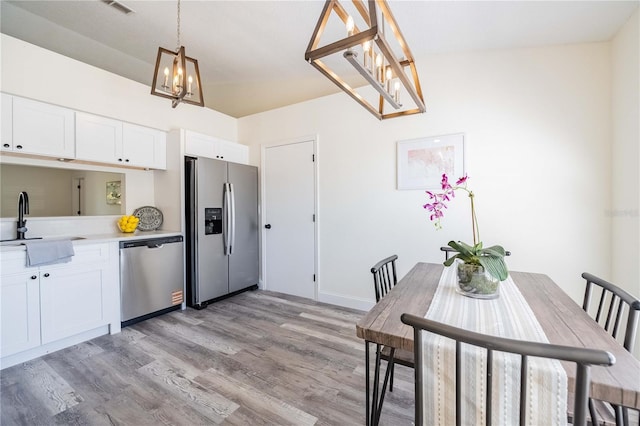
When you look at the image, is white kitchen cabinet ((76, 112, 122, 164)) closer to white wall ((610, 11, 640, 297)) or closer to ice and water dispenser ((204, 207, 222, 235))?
ice and water dispenser ((204, 207, 222, 235))

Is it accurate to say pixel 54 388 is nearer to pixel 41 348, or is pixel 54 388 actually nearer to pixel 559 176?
pixel 41 348

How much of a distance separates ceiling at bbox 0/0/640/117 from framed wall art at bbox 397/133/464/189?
0.87 metres

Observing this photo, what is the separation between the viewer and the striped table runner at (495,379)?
710mm

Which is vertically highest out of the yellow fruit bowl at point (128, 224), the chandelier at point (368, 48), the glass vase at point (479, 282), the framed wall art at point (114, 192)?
the chandelier at point (368, 48)

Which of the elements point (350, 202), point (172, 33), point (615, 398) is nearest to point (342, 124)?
point (350, 202)

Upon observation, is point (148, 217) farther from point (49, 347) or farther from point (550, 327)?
point (550, 327)

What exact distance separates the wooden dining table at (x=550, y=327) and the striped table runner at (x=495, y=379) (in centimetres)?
6

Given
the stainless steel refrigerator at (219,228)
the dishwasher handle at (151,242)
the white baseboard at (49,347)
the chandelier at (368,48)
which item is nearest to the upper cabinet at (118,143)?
the stainless steel refrigerator at (219,228)

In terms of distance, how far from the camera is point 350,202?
3.27 meters

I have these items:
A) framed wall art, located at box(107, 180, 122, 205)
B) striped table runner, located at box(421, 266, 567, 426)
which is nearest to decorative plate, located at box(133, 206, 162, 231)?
framed wall art, located at box(107, 180, 122, 205)

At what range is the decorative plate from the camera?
333cm

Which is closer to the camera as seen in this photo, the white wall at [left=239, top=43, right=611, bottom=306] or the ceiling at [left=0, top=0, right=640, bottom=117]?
the ceiling at [left=0, top=0, right=640, bottom=117]

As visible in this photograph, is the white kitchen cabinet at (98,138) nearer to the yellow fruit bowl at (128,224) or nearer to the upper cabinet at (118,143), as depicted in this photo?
the upper cabinet at (118,143)

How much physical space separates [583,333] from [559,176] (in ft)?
6.08
